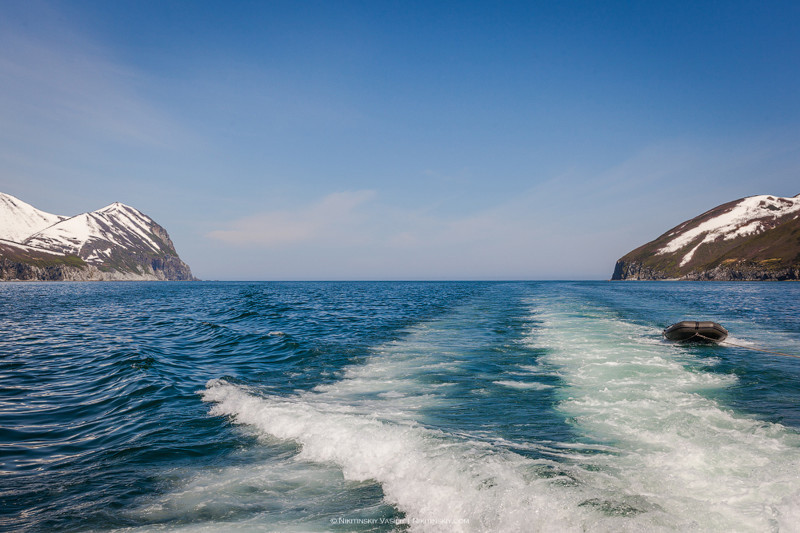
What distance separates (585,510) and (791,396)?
33.9 ft

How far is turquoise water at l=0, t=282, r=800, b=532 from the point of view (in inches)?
217

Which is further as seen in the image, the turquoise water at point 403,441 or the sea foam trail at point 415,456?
the turquoise water at point 403,441

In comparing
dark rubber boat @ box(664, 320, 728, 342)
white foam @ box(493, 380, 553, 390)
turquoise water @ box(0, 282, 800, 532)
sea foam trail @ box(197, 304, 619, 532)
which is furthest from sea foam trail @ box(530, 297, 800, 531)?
dark rubber boat @ box(664, 320, 728, 342)

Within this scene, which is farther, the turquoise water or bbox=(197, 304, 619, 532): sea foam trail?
the turquoise water

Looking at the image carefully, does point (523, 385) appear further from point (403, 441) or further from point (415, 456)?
point (415, 456)

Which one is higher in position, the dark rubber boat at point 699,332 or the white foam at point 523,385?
the dark rubber boat at point 699,332

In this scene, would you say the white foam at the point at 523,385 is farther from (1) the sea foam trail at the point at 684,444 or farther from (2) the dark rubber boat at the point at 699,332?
(2) the dark rubber boat at the point at 699,332

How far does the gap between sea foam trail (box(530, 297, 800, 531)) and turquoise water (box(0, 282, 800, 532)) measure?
1.8 inches

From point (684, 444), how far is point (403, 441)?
18.6ft

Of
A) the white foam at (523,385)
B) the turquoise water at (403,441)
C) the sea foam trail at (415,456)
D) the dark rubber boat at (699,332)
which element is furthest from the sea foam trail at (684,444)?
the dark rubber boat at (699,332)

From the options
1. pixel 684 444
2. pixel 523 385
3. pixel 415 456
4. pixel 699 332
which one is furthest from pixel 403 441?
pixel 699 332

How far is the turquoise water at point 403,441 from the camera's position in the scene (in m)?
5.50

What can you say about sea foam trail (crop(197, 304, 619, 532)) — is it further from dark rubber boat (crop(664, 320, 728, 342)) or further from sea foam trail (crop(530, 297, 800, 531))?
dark rubber boat (crop(664, 320, 728, 342))

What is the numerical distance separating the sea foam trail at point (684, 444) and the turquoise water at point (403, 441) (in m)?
0.05
